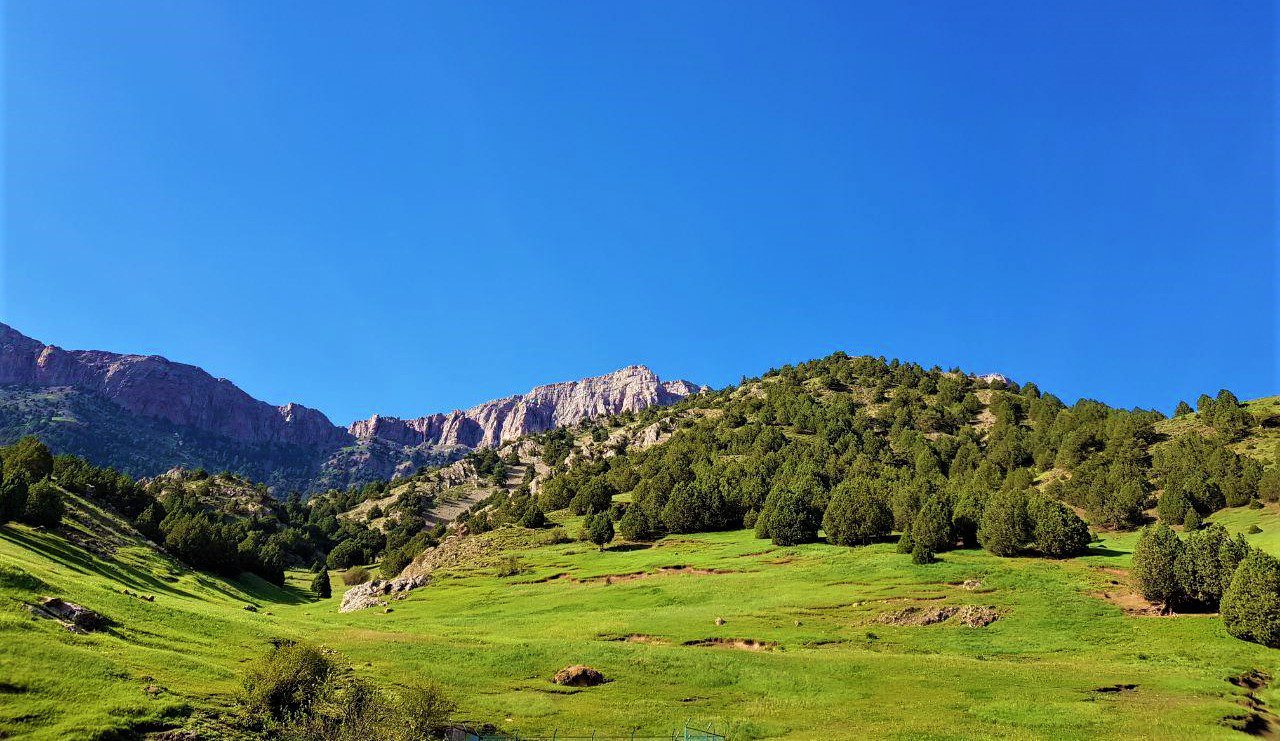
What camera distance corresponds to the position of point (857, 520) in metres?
87.6

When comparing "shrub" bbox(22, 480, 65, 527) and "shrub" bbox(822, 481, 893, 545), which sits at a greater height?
"shrub" bbox(822, 481, 893, 545)

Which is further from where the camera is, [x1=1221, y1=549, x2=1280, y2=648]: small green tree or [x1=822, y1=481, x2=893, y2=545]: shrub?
[x1=822, y1=481, x2=893, y2=545]: shrub

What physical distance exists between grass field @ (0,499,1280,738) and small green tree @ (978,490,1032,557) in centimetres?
314

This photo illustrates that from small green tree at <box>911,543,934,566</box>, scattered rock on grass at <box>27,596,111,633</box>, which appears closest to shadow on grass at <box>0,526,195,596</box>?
scattered rock on grass at <box>27,596,111,633</box>

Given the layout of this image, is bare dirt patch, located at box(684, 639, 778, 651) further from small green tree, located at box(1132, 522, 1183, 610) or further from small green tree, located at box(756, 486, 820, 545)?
small green tree, located at box(756, 486, 820, 545)

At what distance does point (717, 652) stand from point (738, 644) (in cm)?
397

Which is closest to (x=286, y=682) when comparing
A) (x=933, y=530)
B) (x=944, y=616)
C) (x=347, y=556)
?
(x=944, y=616)

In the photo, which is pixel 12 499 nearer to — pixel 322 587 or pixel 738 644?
pixel 322 587

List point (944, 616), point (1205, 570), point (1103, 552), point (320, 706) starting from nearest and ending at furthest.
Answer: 1. point (320, 706)
2. point (1205, 570)
3. point (944, 616)
4. point (1103, 552)

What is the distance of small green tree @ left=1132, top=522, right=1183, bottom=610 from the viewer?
51875mm

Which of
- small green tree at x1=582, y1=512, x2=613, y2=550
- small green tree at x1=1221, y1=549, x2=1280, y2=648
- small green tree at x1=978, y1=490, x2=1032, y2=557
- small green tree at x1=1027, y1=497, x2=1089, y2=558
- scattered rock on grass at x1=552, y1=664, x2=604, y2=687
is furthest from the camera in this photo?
small green tree at x1=582, y1=512, x2=613, y2=550

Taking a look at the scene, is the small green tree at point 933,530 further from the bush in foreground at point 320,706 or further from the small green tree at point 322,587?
the small green tree at point 322,587

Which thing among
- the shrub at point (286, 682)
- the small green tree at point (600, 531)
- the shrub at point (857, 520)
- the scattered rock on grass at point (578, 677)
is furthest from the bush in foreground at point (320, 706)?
the small green tree at point (600, 531)

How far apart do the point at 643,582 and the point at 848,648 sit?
32.7 metres
